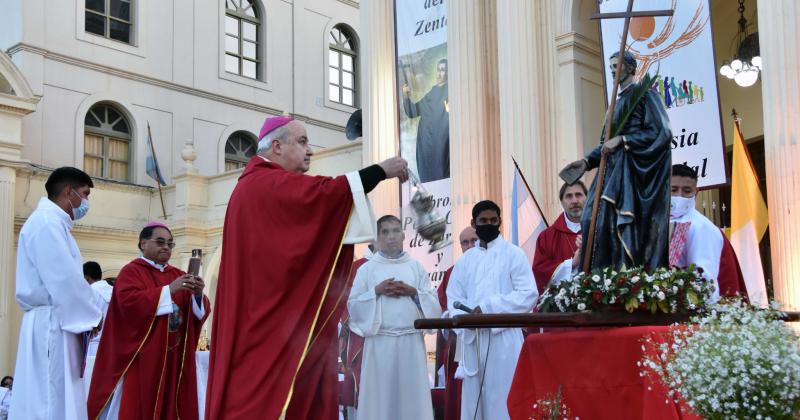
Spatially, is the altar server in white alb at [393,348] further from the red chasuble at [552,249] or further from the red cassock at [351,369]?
the red cassock at [351,369]

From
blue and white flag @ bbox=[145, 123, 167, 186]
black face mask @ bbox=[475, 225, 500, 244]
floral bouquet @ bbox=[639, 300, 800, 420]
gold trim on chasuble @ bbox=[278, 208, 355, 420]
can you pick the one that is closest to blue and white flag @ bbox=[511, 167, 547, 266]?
black face mask @ bbox=[475, 225, 500, 244]

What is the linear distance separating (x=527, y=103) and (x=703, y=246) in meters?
7.10

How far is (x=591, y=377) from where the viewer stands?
5.22 meters

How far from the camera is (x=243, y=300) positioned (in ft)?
16.8

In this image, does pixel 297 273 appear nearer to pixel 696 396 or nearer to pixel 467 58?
pixel 696 396

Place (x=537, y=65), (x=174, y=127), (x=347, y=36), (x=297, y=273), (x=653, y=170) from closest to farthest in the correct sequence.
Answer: (x=297, y=273) < (x=653, y=170) < (x=537, y=65) < (x=174, y=127) < (x=347, y=36)

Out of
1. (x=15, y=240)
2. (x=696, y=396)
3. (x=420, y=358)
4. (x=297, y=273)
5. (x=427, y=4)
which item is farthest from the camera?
(x=15, y=240)

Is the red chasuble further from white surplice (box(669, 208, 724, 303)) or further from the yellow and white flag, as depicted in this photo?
the yellow and white flag

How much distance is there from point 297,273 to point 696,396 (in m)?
2.10

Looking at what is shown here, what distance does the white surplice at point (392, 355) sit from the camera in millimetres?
7418

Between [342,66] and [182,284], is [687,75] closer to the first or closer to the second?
[182,284]

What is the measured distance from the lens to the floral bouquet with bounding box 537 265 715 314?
5105 millimetres

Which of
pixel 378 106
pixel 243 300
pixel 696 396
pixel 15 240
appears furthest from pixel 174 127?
pixel 696 396

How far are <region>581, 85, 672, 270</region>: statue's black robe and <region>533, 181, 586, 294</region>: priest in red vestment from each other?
2.16 m
